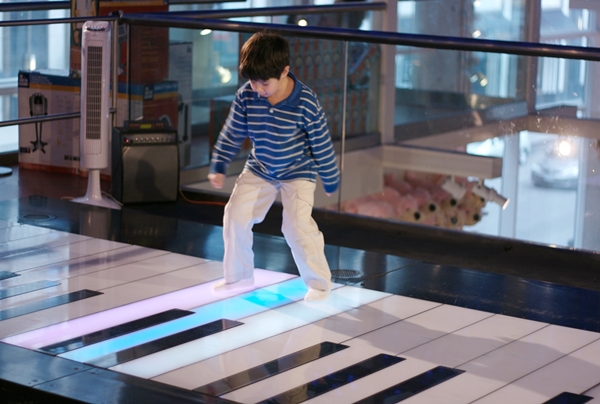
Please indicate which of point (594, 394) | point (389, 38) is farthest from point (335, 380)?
point (389, 38)

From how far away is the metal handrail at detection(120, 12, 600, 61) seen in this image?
4.29 metres

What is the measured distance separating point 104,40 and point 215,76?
2.85 ft

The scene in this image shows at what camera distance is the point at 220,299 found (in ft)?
11.9

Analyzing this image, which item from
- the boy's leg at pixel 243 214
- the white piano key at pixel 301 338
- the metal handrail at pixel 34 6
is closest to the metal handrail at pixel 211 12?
the metal handrail at pixel 34 6

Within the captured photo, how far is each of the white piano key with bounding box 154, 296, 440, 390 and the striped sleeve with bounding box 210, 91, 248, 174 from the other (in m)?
0.71

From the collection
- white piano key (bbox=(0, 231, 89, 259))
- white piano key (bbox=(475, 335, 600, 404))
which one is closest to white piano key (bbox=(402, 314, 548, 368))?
white piano key (bbox=(475, 335, 600, 404))

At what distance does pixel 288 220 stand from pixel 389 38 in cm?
162

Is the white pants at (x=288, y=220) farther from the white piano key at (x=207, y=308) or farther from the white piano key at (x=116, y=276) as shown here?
the white piano key at (x=116, y=276)

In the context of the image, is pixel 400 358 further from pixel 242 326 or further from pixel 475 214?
pixel 475 214

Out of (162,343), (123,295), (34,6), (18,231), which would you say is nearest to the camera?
(162,343)

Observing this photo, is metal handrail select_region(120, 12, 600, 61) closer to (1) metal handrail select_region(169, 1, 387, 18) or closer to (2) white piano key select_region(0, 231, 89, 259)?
(1) metal handrail select_region(169, 1, 387, 18)

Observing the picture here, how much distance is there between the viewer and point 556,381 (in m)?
2.88

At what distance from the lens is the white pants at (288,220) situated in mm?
3509

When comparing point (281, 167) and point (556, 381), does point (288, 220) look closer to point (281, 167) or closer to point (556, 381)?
point (281, 167)
